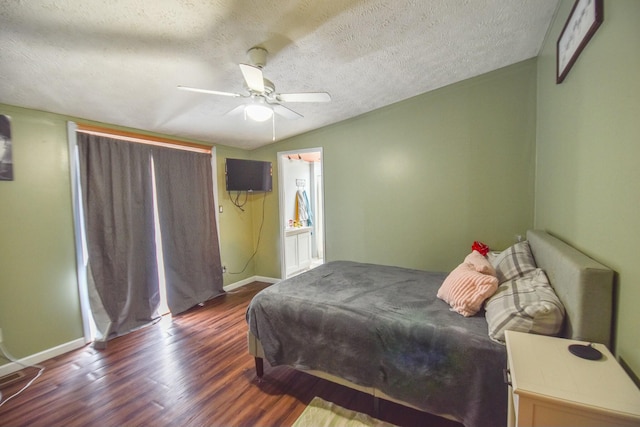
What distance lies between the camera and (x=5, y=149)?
88.3 inches

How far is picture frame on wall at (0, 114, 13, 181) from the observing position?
2219mm

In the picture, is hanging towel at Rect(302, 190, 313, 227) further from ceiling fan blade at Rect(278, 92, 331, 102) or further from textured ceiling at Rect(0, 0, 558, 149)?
ceiling fan blade at Rect(278, 92, 331, 102)

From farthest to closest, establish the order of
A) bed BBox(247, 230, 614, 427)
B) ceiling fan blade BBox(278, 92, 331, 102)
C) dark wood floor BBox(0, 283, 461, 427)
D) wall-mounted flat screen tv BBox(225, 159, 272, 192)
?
wall-mounted flat screen tv BBox(225, 159, 272, 192) → ceiling fan blade BBox(278, 92, 331, 102) → dark wood floor BBox(0, 283, 461, 427) → bed BBox(247, 230, 614, 427)

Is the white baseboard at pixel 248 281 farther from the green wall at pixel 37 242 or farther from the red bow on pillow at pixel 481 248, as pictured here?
the red bow on pillow at pixel 481 248

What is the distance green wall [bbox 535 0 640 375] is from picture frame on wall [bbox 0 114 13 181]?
12.8 ft

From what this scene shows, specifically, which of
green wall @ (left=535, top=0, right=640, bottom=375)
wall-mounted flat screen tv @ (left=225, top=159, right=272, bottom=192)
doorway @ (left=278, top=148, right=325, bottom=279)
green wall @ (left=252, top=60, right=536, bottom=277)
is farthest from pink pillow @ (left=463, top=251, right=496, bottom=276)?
wall-mounted flat screen tv @ (left=225, top=159, right=272, bottom=192)

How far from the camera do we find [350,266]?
302cm

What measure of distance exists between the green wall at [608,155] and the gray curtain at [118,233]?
381cm

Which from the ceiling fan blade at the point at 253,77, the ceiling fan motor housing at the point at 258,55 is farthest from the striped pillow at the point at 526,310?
the ceiling fan motor housing at the point at 258,55

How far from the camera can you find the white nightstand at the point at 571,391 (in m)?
0.82

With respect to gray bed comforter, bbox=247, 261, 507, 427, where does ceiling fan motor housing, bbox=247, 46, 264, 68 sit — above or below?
above

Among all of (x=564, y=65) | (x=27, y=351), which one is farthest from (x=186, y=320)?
(x=564, y=65)

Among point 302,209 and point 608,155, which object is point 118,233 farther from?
point 608,155

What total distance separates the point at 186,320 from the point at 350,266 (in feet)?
6.77
